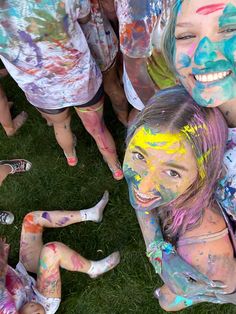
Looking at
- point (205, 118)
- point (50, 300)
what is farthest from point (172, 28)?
point (50, 300)

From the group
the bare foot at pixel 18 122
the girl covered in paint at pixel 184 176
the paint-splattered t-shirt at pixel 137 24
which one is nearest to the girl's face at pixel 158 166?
the girl covered in paint at pixel 184 176

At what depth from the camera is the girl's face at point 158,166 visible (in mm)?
1526

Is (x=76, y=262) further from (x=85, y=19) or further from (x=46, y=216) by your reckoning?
(x=85, y=19)

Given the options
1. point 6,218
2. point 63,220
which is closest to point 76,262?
point 63,220

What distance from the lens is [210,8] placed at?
144 cm

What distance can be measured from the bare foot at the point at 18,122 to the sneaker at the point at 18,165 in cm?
23

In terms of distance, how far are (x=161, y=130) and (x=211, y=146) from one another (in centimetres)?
18

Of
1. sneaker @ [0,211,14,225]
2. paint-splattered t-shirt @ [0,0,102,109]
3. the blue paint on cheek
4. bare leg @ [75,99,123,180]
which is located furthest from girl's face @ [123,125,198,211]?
sneaker @ [0,211,14,225]

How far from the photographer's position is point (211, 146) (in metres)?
1.56

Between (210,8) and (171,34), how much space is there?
191mm

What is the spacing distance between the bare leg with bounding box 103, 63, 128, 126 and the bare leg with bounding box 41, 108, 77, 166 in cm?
32

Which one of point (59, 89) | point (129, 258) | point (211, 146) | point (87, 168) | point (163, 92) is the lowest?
point (129, 258)

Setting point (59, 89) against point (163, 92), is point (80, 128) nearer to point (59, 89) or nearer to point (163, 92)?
point (59, 89)

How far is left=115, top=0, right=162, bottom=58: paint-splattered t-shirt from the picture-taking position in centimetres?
188
